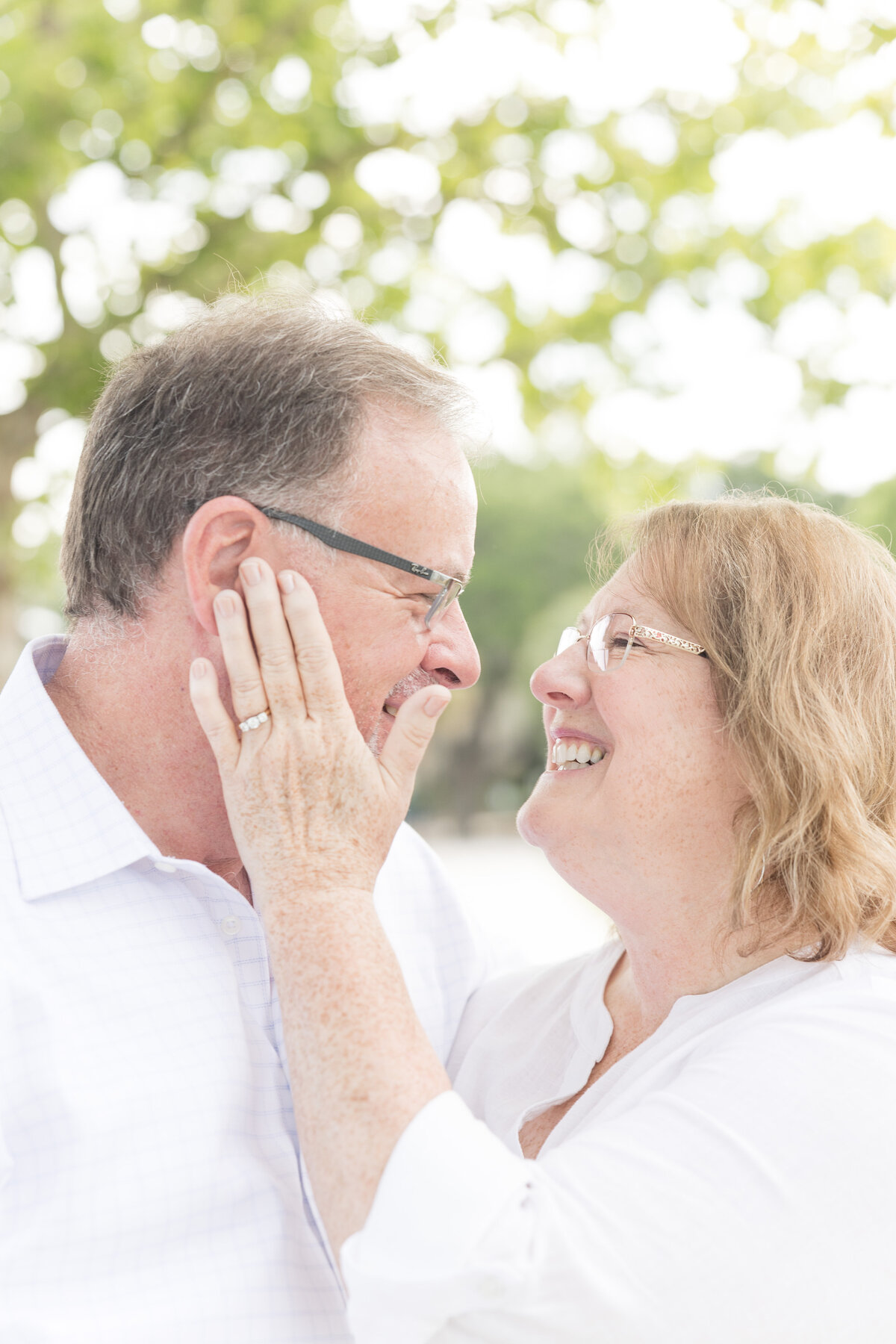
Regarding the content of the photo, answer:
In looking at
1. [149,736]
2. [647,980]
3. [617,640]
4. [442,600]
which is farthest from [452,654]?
[647,980]

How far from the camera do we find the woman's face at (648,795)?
8.43 ft

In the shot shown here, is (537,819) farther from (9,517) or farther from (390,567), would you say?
(9,517)

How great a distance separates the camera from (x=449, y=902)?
321 centimetres

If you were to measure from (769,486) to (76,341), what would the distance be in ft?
17.1

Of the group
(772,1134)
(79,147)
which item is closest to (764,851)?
(772,1134)

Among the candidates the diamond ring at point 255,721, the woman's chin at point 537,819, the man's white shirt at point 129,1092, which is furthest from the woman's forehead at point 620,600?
the man's white shirt at point 129,1092

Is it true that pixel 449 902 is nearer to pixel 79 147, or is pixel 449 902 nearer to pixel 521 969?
pixel 521 969

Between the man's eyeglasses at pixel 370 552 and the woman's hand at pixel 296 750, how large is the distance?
0.16 meters

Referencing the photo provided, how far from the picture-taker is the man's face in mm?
2480

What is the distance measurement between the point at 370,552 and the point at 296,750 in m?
0.50

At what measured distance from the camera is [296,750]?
2172 mm

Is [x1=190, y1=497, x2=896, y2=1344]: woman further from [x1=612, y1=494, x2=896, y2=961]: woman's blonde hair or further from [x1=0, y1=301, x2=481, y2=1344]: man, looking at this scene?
[x1=0, y1=301, x2=481, y2=1344]: man

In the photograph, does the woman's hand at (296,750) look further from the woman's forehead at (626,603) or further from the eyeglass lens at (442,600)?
the woman's forehead at (626,603)

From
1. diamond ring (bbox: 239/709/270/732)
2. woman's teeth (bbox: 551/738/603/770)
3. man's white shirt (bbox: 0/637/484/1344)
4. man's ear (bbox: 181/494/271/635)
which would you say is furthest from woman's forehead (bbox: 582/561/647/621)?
man's white shirt (bbox: 0/637/484/1344)
